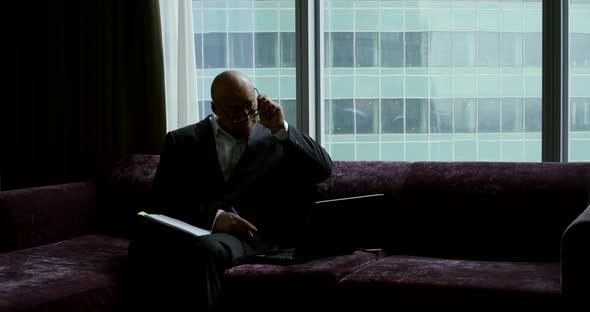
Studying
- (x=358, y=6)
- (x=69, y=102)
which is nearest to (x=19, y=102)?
(x=69, y=102)

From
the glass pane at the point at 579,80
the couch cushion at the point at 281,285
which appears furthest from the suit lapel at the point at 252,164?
the glass pane at the point at 579,80

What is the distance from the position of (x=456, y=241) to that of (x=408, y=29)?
1.26 meters

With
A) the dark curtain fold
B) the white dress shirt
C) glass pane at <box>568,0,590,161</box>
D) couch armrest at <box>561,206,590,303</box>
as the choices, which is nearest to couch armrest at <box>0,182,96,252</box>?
the dark curtain fold

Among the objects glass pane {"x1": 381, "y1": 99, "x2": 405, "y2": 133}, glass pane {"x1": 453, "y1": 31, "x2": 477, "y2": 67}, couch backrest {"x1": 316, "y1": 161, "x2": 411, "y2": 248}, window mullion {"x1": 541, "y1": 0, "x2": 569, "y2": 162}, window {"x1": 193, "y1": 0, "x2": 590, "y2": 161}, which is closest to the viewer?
couch backrest {"x1": 316, "y1": 161, "x2": 411, "y2": 248}

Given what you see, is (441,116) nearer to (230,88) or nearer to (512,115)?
(512,115)

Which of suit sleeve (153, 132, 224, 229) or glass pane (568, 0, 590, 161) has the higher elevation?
glass pane (568, 0, 590, 161)

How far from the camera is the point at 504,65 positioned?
3.62 metres

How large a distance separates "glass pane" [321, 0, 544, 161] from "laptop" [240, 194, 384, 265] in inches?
37.9

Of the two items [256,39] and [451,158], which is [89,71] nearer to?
[256,39]

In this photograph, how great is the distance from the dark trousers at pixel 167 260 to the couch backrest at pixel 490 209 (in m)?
0.66

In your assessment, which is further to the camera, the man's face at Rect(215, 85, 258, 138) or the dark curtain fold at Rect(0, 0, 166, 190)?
the dark curtain fold at Rect(0, 0, 166, 190)

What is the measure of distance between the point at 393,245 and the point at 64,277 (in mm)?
1276

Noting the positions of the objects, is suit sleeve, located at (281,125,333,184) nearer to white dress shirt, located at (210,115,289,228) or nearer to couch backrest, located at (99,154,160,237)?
white dress shirt, located at (210,115,289,228)

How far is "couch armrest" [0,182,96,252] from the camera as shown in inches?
122
